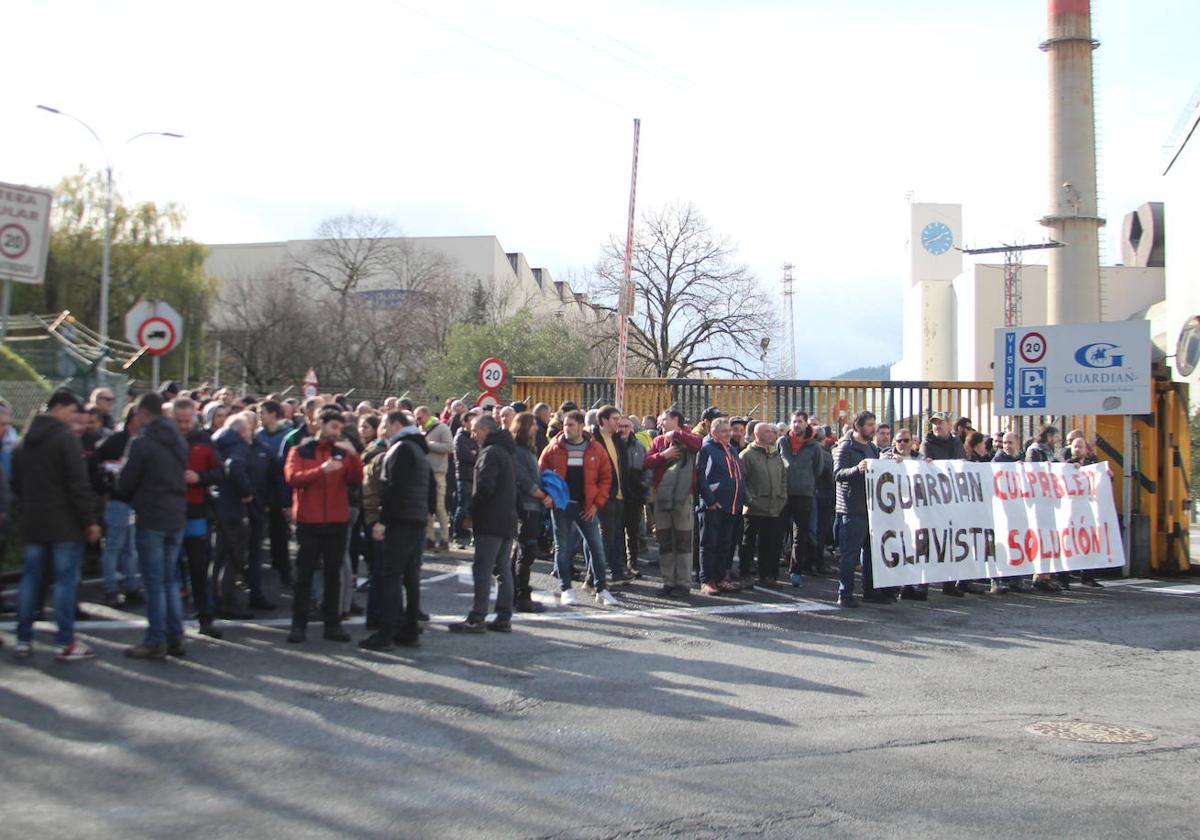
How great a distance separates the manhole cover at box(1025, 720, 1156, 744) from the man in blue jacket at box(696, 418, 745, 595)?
522 cm

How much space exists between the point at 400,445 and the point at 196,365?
127 ft

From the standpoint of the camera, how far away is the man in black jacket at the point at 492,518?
9.24m

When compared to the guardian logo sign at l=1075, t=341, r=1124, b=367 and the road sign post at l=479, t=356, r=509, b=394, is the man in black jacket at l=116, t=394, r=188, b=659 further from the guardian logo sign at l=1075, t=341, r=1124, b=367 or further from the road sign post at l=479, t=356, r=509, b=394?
the road sign post at l=479, t=356, r=509, b=394

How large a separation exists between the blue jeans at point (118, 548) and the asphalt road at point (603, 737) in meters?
0.84

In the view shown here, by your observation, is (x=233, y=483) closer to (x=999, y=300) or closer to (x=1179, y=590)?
(x=1179, y=590)

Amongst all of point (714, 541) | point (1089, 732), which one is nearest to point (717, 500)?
point (714, 541)

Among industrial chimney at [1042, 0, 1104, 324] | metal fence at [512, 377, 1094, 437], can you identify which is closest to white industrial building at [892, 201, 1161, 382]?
industrial chimney at [1042, 0, 1104, 324]

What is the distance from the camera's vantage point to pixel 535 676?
793 centimetres

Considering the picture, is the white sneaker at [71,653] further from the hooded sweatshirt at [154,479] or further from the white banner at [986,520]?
the white banner at [986,520]

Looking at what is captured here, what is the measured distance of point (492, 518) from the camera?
9.27 m

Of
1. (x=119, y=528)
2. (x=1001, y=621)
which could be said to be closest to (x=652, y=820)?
(x=119, y=528)

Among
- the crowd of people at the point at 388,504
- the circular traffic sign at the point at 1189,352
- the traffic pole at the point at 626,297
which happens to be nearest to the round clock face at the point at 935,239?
the circular traffic sign at the point at 1189,352

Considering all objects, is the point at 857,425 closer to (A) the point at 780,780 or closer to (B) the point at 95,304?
(A) the point at 780,780

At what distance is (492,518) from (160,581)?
103 inches
